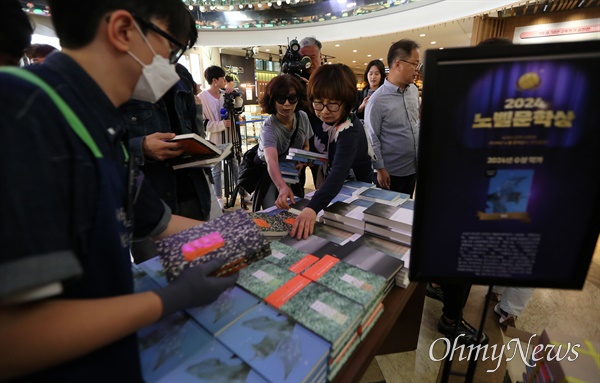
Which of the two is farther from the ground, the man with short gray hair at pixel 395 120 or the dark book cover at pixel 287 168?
the man with short gray hair at pixel 395 120

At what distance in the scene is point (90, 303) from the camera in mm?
482

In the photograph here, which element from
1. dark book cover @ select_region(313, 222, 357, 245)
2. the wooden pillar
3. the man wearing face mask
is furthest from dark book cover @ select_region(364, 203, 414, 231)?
the wooden pillar

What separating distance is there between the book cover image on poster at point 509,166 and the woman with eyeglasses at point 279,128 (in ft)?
3.60

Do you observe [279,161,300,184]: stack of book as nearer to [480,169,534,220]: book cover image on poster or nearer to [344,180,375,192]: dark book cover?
[344,180,375,192]: dark book cover

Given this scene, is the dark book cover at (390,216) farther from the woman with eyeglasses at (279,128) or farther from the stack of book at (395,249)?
the woman with eyeglasses at (279,128)

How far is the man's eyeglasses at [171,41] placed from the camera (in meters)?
0.66

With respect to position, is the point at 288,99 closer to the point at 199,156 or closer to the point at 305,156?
the point at 305,156

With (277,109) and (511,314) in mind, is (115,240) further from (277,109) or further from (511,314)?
(511,314)

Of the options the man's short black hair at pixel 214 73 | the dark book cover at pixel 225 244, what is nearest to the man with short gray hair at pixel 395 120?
the dark book cover at pixel 225 244

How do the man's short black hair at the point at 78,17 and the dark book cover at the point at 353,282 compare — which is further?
the dark book cover at the point at 353,282

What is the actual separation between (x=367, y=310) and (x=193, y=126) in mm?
1244

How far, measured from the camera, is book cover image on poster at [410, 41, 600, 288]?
1.73 feet

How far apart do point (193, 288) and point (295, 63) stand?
2.27 metres

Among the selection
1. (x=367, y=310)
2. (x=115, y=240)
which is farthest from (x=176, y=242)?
(x=367, y=310)
